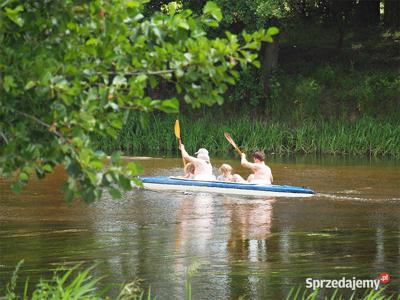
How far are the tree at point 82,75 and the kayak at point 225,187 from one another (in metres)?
12.8

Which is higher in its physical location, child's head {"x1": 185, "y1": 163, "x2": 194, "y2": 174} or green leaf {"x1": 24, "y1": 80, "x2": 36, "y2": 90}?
green leaf {"x1": 24, "y1": 80, "x2": 36, "y2": 90}

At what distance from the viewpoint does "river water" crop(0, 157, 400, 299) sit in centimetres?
1155

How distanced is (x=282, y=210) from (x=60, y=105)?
12197 mm

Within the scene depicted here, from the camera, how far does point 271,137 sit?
1144 inches

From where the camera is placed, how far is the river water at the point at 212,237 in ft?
37.9

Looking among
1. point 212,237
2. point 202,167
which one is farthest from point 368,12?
point 212,237

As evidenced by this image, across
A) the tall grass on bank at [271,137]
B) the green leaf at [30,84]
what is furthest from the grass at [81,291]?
the tall grass on bank at [271,137]

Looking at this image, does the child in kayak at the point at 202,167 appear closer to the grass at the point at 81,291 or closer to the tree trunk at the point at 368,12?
the grass at the point at 81,291

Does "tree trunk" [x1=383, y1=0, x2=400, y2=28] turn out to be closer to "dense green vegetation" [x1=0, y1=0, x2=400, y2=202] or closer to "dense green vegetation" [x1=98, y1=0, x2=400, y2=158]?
"dense green vegetation" [x1=98, y1=0, x2=400, y2=158]

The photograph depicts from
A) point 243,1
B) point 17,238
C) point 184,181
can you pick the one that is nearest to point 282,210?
point 184,181

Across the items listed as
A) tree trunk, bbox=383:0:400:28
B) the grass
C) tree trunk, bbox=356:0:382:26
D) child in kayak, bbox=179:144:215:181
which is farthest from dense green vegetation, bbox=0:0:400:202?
tree trunk, bbox=356:0:382:26

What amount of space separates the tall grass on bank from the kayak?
7996mm

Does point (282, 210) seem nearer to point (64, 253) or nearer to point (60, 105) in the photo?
point (64, 253)

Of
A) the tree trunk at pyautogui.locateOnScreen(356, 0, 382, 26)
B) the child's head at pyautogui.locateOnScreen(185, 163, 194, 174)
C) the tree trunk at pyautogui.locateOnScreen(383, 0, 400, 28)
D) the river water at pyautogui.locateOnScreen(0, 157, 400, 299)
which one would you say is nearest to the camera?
the river water at pyautogui.locateOnScreen(0, 157, 400, 299)
